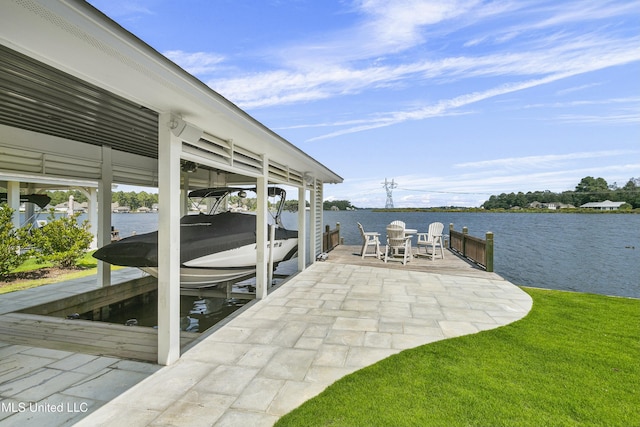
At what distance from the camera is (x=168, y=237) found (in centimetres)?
290

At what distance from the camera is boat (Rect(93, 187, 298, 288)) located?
14.1 ft

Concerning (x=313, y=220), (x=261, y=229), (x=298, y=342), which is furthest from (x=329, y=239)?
(x=298, y=342)

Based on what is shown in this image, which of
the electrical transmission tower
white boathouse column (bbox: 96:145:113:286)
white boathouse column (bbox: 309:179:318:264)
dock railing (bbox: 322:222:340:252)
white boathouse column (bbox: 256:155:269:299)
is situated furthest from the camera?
the electrical transmission tower

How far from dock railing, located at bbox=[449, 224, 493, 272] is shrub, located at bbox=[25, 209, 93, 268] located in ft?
31.1

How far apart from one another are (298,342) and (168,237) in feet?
5.51

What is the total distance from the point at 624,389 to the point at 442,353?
52.0 inches

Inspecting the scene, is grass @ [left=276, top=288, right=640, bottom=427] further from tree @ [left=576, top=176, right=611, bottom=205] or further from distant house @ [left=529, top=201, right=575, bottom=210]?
tree @ [left=576, top=176, right=611, bottom=205]

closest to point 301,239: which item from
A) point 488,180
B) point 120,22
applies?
point 120,22

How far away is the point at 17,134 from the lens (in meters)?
4.28

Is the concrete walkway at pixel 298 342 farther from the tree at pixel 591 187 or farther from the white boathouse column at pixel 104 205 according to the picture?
the tree at pixel 591 187

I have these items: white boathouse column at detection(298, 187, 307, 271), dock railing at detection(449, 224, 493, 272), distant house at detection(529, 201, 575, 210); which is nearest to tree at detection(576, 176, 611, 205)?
distant house at detection(529, 201, 575, 210)

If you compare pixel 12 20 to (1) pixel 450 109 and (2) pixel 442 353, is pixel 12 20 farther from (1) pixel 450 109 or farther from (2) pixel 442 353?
(1) pixel 450 109

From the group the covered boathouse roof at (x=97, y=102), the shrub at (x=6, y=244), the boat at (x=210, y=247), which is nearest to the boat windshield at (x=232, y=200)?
the boat at (x=210, y=247)

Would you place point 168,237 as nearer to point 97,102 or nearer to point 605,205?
point 97,102
